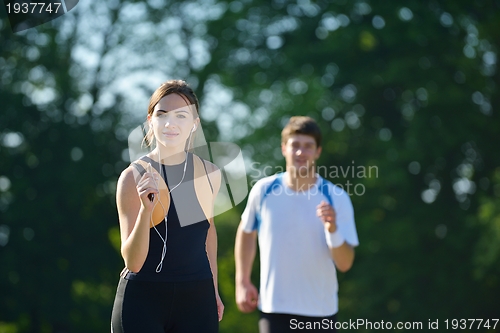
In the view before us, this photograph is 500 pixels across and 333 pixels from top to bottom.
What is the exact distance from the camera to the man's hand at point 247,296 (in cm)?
475

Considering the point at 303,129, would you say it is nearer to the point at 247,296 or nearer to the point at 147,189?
the point at 247,296

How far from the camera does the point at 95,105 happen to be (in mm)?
17844

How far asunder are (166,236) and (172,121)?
503 mm

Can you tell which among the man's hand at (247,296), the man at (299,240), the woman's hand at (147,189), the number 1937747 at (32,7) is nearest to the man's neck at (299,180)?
the man at (299,240)

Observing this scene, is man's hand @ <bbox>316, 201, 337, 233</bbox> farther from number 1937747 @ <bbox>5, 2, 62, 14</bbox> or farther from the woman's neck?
number 1937747 @ <bbox>5, 2, 62, 14</bbox>

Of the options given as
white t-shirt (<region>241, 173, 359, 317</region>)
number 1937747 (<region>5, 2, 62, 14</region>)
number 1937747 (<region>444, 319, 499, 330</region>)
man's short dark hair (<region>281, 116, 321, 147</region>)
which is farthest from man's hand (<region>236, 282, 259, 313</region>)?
number 1937747 (<region>444, 319, 499, 330</region>)

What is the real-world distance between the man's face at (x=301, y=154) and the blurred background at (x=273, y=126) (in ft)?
35.3

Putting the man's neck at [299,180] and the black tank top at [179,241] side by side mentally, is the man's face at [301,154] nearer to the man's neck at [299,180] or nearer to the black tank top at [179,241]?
the man's neck at [299,180]

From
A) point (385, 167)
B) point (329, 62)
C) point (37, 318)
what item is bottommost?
point (37, 318)

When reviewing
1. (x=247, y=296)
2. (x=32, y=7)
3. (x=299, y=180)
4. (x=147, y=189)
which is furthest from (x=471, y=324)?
(x=147, y=189)

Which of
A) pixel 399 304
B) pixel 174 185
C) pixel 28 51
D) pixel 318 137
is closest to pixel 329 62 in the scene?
pixel 399 304

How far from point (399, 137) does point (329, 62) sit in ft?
8.20

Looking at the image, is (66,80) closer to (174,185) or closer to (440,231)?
(440,231)

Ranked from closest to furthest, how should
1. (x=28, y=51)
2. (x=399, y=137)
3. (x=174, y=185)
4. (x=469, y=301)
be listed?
(x=174, y=185), (x=469, y=301), (x=399, y=137), (x=28, y=51)
